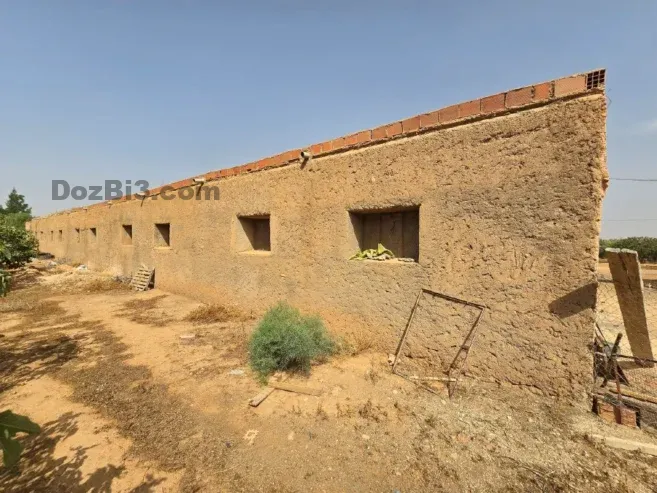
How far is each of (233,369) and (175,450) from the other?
125cm

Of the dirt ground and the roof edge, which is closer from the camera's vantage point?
the dirt ground

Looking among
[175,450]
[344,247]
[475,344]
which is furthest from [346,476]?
[344,247]

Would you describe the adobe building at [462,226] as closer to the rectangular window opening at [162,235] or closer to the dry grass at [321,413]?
the dry grass at [321,413]

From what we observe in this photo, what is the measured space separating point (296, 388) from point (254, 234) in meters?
3.62

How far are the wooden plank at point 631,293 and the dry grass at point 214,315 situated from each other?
497cm

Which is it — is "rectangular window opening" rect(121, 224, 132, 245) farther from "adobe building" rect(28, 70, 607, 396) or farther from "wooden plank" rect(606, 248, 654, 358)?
"wooden plank" rect(606, 248, 654, 358)

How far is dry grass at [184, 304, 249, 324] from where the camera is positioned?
5309 millimetres

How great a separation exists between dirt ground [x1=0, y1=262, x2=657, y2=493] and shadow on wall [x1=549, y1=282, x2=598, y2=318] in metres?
0.80

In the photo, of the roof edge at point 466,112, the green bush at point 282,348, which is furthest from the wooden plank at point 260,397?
the roof edge at point 466,112

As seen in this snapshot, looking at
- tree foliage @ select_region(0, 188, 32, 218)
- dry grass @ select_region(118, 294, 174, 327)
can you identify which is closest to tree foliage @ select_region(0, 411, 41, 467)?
dry grass @ select_region(118, 294, 174, 327)

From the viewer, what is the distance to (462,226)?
3.11 m

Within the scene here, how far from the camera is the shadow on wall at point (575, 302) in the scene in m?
2.53

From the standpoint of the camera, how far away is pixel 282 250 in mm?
4824

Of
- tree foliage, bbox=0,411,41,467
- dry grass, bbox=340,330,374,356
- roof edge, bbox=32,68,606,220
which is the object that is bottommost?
dry grass, bbox=340,330,374,356
